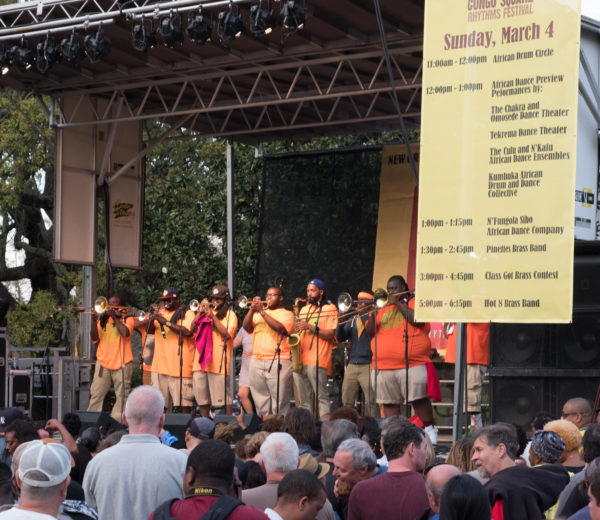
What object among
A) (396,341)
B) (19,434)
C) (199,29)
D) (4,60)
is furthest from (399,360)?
(4,60)

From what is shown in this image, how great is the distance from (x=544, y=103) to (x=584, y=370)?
9.77ft

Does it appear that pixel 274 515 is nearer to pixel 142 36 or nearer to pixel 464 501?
pixel 464 501

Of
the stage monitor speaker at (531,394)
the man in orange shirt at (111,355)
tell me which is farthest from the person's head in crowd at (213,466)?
the man in orange shirt at (111,355)

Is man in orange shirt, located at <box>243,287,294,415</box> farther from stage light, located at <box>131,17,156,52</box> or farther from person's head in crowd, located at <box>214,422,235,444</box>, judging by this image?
person's head in crowd, located at <box>214,422,235,444</box>

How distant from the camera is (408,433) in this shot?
4246mm

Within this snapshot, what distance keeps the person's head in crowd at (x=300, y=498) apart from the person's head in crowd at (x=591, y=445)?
152 cm

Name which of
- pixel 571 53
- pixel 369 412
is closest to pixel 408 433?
pixel 571 53

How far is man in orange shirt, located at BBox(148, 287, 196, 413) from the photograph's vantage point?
12.0 meters

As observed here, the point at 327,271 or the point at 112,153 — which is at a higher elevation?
the point at 112,153

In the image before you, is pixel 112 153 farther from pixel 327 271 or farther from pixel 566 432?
pixel 566 432

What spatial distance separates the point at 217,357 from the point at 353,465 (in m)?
7.66

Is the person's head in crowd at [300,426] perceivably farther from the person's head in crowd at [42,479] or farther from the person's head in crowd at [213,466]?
the person's head in crowd at [42,479]

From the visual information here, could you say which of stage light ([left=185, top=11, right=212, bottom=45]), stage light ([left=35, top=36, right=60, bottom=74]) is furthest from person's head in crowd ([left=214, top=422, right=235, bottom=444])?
stage light ([left=35, top=36, right=60, bottom=74])

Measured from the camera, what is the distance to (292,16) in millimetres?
10484
